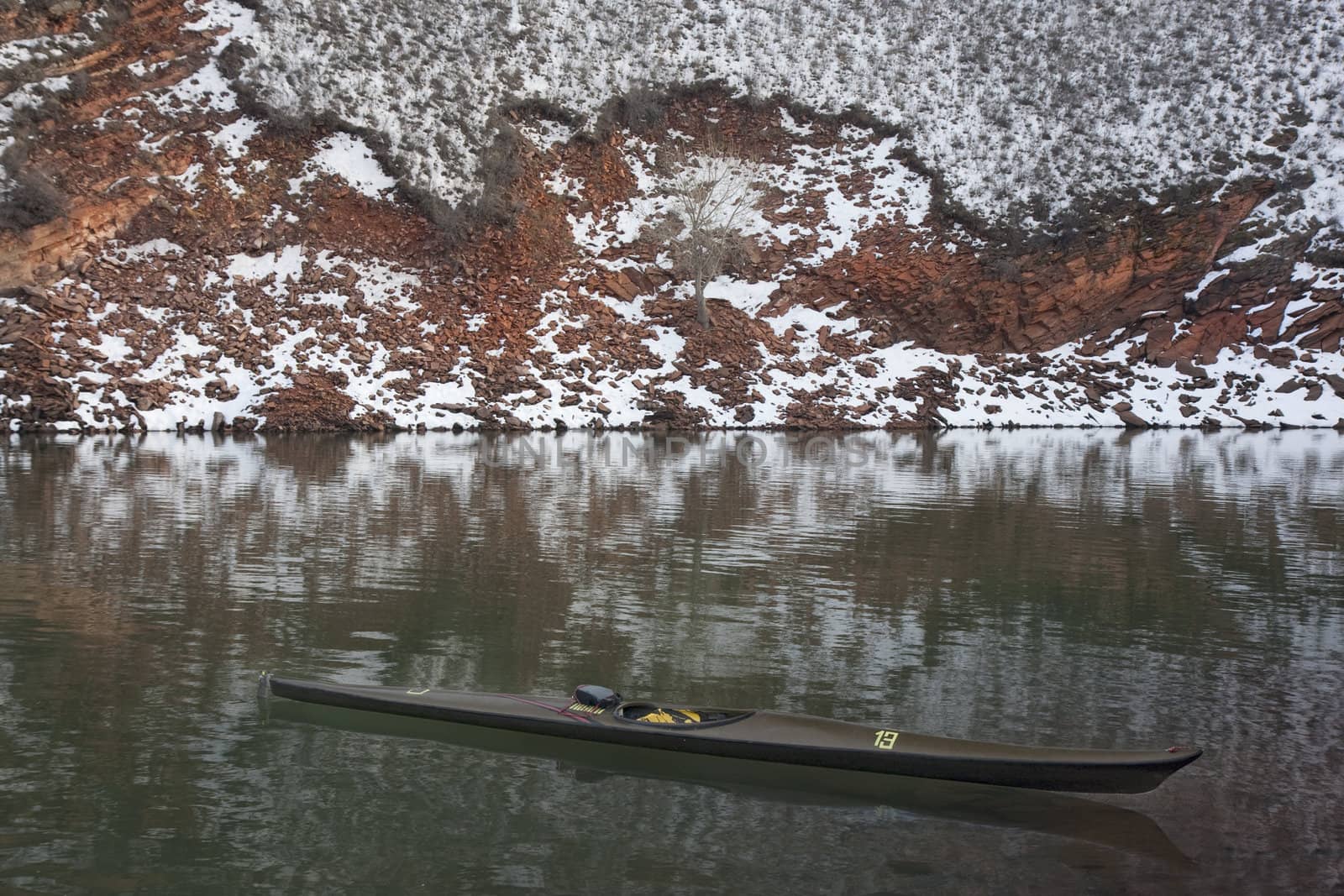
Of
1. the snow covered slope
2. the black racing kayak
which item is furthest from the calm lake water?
the snow covered slope

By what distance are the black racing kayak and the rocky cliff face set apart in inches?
1174

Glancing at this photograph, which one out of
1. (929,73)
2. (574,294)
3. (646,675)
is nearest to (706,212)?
(574,294)

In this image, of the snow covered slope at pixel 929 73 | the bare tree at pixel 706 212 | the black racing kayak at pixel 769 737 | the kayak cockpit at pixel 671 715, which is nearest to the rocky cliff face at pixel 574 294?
the bare tree at pixel 706 212

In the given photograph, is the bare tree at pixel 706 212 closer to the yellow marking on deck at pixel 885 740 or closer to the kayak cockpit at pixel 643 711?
the kayak cockpit at pixel 643 711

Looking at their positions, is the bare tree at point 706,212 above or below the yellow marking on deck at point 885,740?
above

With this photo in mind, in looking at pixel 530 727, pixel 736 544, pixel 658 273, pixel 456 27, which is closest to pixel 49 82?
pixel 456 27

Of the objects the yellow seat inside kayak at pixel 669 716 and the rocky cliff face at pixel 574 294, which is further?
the rocky cliff face at pixel 574 294

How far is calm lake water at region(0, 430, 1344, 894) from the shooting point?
6.53 m

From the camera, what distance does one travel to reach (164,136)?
42.9 m

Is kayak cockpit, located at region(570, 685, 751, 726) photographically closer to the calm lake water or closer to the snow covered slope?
the calm lake water

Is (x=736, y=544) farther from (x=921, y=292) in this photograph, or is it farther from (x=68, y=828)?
(x=921, y=292)

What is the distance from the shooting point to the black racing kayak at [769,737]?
22.9 ft

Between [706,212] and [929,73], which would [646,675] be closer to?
[706,212]

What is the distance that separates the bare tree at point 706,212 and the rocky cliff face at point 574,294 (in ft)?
2.96
